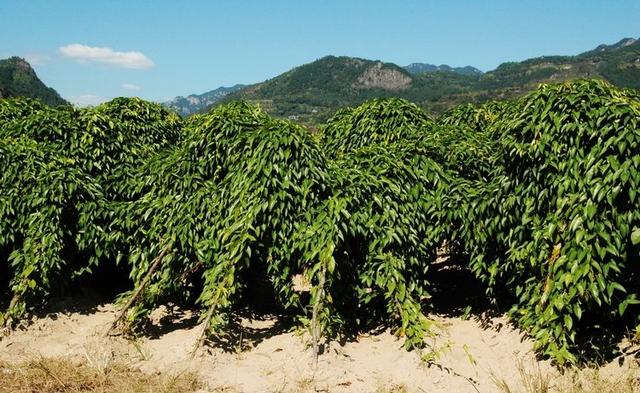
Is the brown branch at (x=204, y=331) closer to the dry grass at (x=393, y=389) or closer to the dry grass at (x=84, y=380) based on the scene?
the dry grass at (x=84, y=380)

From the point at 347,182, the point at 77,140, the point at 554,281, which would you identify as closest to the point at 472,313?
the point at 554,281

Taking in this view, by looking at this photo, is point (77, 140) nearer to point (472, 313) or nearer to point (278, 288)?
point (278, 288)

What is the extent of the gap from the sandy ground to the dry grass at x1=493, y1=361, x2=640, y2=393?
1.9 inches

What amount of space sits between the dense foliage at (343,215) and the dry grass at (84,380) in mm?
751

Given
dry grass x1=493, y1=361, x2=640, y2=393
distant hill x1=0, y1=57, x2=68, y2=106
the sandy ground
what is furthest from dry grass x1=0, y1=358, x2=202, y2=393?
distant hill x1=0, y1=57, x2=68, y2=106

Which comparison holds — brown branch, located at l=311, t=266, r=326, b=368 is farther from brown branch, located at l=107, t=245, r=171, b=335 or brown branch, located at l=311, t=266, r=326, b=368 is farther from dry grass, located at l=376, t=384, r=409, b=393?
brown branch, located at l=107, t=245, r=171, b=335

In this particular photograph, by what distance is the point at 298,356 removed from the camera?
19.1ft

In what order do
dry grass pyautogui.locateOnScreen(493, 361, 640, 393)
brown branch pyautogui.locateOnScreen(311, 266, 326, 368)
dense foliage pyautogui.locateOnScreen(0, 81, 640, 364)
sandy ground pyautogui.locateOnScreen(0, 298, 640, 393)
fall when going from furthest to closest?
brown branch pyautogui.locateOnScreen(311, 266, 326, 368) → sandy ground pyautogui.locateOnScreen(0, 298, 640, 393) → dense foliage pyautogui.locateOnScreen(0, 81, 640, 364) → dry grass pyautogui.locateOnScreen(493, 361, 640, 393)

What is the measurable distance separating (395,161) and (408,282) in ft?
5.37

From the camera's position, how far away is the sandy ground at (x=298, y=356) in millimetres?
5402

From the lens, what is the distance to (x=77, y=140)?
7688 mm

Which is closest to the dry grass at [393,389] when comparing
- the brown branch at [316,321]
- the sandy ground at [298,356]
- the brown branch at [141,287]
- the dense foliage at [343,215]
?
the sandy ground at [298,356]

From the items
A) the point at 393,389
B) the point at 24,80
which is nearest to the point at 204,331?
the point at 393,389

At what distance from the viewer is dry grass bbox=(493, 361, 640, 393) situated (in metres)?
4.77
